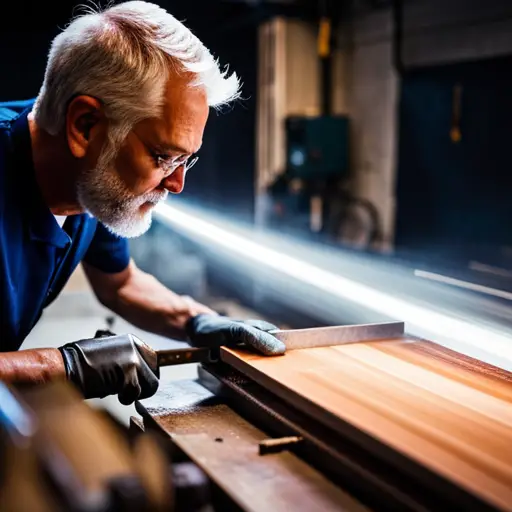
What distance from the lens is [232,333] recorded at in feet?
6.38

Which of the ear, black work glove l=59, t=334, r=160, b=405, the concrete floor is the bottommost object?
the concrete floor

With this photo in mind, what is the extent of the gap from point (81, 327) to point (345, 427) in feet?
9.59

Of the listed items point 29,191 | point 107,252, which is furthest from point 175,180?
point 107,252

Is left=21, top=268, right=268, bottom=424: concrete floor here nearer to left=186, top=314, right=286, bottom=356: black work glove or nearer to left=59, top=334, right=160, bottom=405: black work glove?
left=186, top=314, right=286, bottom=356: black work glove

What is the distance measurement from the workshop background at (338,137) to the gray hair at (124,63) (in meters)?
2.98

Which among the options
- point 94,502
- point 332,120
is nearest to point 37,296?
point 94,502

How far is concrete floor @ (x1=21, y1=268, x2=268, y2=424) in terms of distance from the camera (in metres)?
2.99

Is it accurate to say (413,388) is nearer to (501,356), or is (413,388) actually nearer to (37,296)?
(501,356)

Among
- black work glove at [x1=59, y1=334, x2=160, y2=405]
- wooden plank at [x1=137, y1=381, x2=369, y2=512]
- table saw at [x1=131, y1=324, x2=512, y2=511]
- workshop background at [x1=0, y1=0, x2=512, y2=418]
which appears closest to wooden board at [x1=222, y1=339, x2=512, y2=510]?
table saw at [x1=131, y1=324, x2=512, y2=511]

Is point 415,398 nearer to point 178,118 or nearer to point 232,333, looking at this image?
point 232,333

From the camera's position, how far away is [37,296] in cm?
209

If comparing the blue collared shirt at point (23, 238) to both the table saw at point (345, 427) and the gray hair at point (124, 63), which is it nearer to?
the gray hair at point (124, 63)

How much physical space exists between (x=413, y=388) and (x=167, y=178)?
89 centimetres

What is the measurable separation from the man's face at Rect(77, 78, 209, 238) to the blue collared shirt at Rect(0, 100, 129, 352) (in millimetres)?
142
